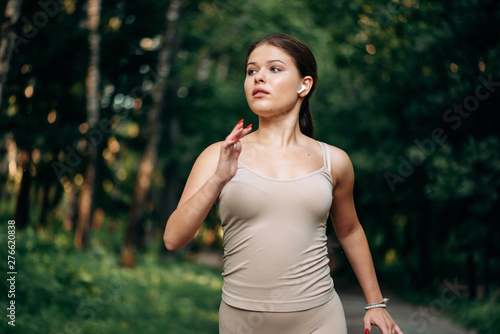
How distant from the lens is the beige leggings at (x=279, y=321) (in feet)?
8.28

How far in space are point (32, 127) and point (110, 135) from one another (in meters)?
2.44

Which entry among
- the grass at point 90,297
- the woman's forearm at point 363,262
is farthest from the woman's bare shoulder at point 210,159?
the grass at point 90,297

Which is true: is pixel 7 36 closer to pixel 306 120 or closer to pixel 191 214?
pixel 306 120

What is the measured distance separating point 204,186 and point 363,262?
39.9 inches

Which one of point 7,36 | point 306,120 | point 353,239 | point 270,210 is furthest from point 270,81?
point 7,36

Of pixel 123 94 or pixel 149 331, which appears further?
pixel 123 94

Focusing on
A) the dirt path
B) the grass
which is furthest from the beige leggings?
the dirt path

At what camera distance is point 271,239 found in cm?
251

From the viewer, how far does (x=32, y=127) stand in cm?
1130

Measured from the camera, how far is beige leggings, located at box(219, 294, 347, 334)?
2.52 m

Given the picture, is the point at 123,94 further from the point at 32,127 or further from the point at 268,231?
the point at 268,231

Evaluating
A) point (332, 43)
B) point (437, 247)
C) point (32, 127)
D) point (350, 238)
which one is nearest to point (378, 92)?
point (332, 43)

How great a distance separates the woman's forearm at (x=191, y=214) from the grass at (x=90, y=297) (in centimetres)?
463

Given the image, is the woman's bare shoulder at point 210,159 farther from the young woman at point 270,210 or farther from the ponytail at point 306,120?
the ponytail at point 306,120
